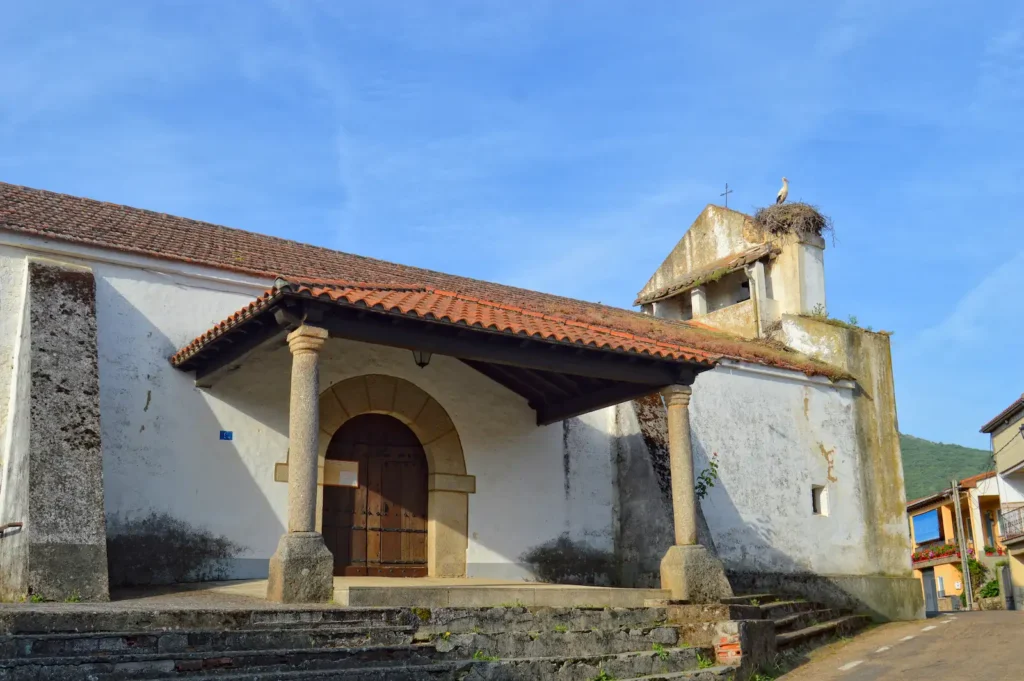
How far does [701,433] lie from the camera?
13.4m

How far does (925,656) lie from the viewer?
9.77 metres

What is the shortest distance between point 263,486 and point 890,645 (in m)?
7.39

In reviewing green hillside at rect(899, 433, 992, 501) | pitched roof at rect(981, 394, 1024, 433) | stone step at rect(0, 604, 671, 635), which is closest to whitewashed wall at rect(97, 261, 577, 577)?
stone step at rect(0, 604, 671, 635)

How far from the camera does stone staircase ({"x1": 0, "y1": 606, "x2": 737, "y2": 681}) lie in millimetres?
5473

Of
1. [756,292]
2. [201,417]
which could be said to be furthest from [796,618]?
[756,292]

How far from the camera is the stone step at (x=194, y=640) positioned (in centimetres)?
543

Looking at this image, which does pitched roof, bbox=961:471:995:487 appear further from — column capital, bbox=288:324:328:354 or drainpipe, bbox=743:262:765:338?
column capital, bbox=288:324:328:354

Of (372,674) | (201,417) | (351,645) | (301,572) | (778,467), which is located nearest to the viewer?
(372,674)

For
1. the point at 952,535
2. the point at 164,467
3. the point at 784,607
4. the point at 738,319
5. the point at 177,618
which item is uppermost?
the point at 738,319

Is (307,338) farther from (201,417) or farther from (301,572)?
(201,417)

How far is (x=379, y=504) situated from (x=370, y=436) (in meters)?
0.77

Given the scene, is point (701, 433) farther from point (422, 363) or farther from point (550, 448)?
point (422, 363)

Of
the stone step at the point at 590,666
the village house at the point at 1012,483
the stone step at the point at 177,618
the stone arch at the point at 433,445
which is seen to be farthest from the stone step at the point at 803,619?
the village house at the point at 1012,483

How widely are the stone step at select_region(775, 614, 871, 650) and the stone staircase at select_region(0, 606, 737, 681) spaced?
1.92 meters
